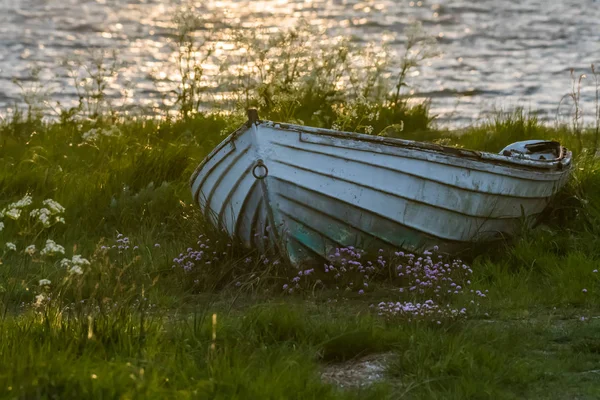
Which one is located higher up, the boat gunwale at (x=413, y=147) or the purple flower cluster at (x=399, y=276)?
the boat gunwale at (x=413, y=147)

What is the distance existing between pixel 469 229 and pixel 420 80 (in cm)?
1111

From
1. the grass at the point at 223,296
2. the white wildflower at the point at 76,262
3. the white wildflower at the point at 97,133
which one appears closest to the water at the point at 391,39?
the white wildflower at the point at 97,133

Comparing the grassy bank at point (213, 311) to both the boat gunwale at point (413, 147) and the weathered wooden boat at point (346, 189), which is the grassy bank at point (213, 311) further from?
the boat gunwale at point (413, 147)

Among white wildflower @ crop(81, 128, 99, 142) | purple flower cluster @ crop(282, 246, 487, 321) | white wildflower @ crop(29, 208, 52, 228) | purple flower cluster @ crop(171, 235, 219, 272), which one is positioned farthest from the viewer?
white wildflower @ crop(81, 128, 99, 142)

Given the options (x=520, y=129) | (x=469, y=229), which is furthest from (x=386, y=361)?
(x=520, y=129)

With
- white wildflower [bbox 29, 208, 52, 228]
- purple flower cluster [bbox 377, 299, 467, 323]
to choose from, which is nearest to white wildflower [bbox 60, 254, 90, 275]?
white wildflower [bbox 29, 208, 52, 228]

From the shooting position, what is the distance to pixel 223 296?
6105 millimetres

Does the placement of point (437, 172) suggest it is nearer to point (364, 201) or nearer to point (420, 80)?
point (364, 201)

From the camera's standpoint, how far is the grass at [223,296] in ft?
13.9

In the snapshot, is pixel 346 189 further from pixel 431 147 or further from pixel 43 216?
pixel 43 216

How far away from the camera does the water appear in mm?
15742

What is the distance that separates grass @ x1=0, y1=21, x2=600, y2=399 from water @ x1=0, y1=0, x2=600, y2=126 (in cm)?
151

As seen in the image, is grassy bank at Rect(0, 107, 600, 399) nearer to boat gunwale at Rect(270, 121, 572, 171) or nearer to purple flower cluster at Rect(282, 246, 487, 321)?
purple flower cluster at Rect(282, 246, 487, 321)

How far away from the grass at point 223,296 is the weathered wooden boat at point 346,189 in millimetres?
261
